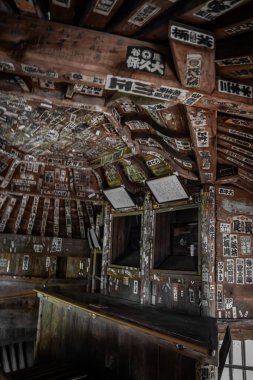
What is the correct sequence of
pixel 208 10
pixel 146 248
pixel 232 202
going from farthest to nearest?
pixel 146 248 → pixel 232 202 → pixel 208 10

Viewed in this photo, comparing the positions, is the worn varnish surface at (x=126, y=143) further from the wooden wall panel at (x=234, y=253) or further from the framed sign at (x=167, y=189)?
the framed sign at (x=167, y=189)

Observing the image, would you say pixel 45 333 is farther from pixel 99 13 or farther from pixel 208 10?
pixel 208 10

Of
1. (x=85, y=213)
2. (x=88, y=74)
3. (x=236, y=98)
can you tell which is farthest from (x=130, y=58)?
(x=85, y=213)

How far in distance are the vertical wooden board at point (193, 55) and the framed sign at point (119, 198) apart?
15.5ft

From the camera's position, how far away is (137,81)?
2676 millimetres

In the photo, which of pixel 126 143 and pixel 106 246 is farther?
pixel 106 246

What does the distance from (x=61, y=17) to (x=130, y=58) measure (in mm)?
631

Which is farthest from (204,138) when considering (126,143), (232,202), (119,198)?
(119,198)

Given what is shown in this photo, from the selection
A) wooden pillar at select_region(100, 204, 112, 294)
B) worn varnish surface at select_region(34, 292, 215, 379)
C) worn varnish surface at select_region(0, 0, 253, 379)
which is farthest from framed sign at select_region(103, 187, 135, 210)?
worn varnish surface at select_region(34, 292, 215, 379)

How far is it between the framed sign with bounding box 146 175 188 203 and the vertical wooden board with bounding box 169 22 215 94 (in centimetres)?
323

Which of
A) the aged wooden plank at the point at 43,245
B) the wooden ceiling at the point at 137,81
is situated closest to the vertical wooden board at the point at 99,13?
the wooden ceiling at the point at 137,81

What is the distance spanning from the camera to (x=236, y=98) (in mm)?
2949

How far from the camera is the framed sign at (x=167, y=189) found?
5.97 m

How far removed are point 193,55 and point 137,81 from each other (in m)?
0.51
